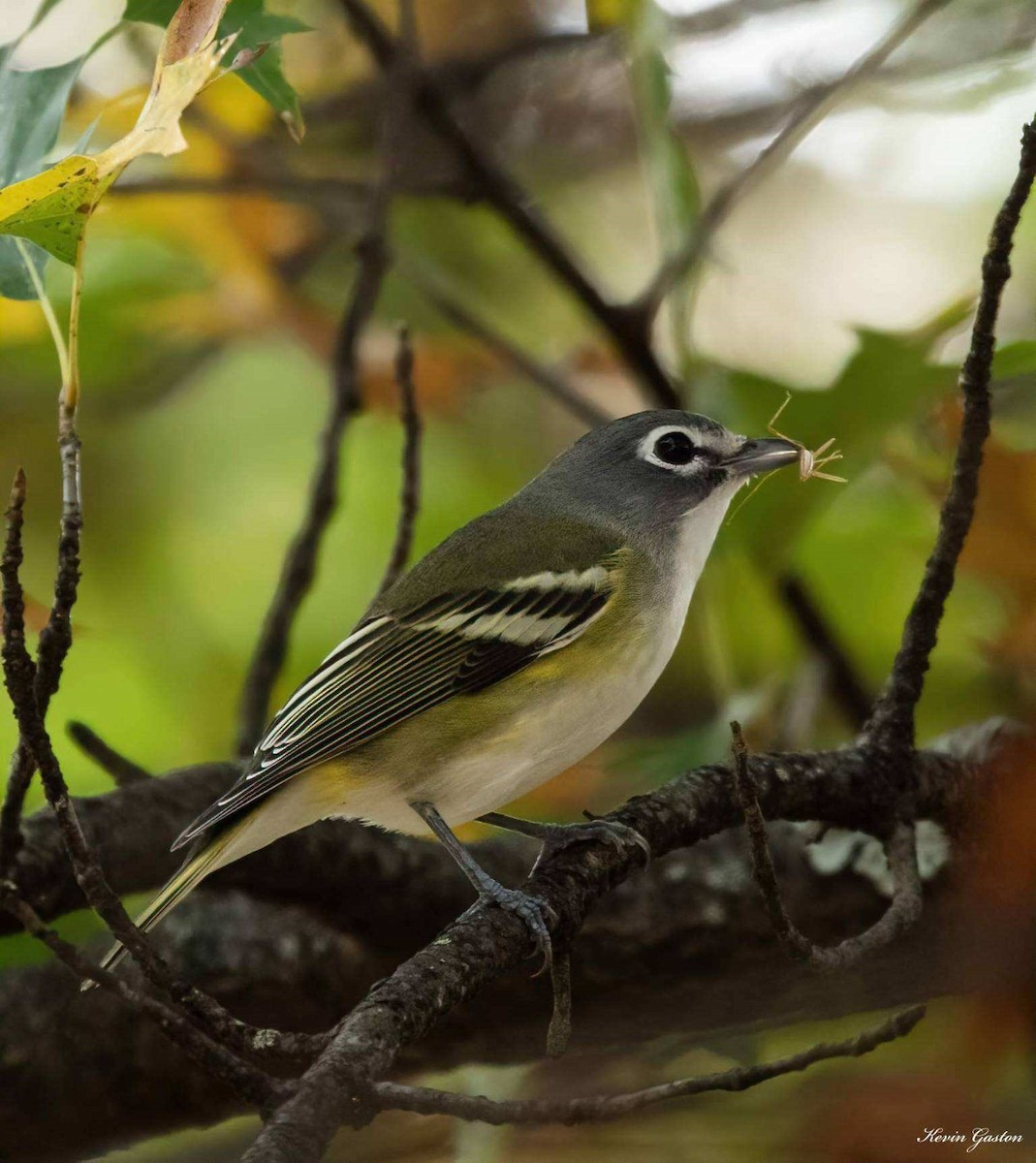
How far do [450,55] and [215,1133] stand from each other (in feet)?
12.2

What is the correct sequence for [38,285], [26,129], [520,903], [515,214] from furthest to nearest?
[515,214] → [520,903] → [26,129] → [38,285]

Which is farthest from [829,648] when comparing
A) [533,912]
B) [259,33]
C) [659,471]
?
[259,33]

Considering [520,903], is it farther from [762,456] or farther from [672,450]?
[672,450]

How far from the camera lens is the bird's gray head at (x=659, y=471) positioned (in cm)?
299

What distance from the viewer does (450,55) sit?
4.91 metres

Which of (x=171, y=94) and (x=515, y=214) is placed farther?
(x=515, y=214)

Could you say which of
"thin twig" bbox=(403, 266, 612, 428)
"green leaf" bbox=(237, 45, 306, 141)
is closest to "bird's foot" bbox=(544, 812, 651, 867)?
"green leaf" bbox=(237, 45, 306, 141)

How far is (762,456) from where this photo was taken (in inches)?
113

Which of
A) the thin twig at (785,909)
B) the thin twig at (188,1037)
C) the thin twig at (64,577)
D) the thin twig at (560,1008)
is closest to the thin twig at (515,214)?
the thin twig at (785,909)

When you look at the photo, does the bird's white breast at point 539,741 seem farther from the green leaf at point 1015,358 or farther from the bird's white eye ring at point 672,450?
the green leaf at point 1015,358

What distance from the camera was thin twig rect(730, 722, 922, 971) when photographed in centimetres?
157

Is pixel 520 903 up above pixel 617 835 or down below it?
below
